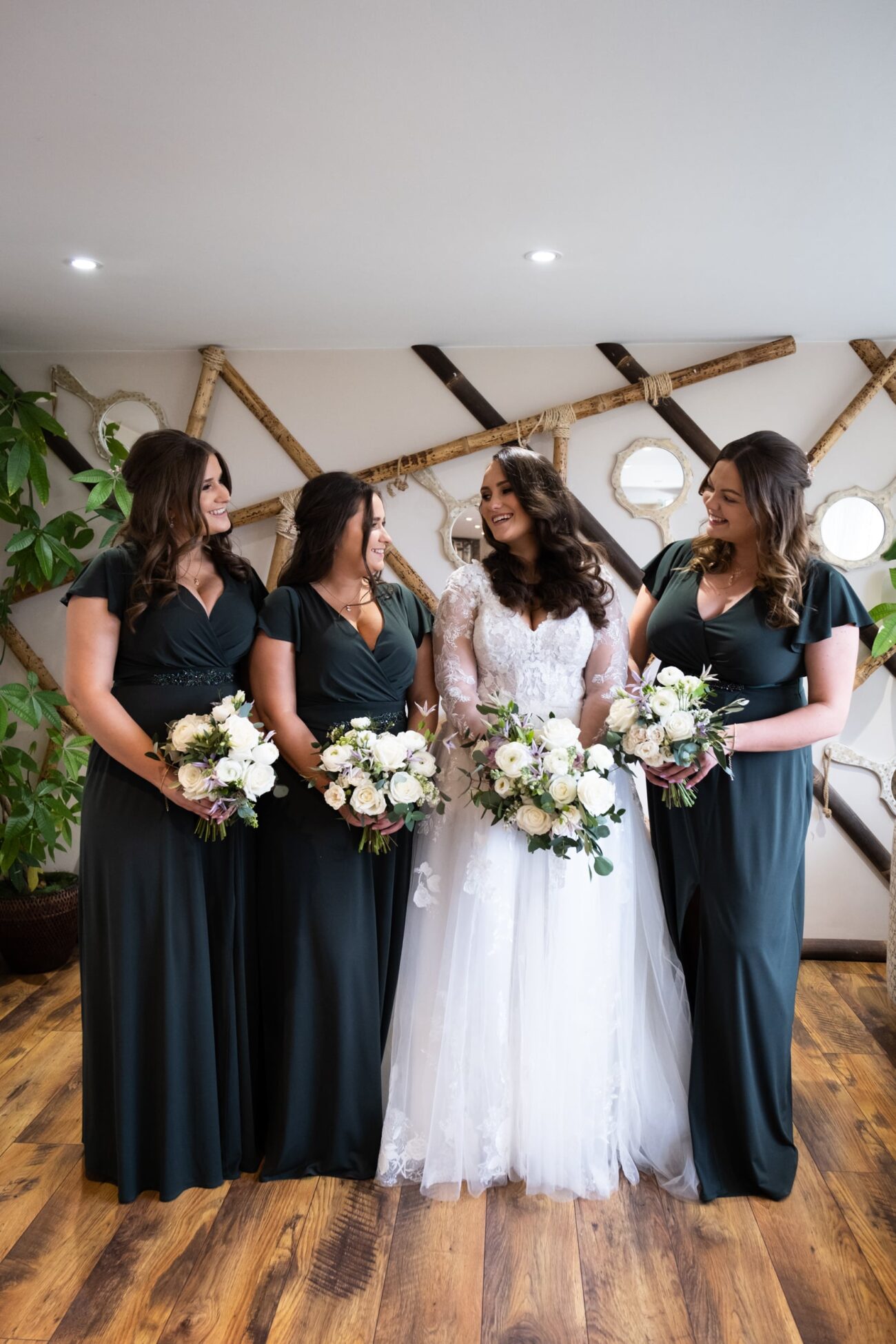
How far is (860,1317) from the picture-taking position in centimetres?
217

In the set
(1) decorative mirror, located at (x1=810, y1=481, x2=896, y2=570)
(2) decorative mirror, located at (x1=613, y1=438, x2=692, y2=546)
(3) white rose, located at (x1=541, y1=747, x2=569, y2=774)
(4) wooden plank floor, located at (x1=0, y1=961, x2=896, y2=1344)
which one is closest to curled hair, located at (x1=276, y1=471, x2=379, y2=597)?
(3) white rose, located at (x1=541, y1=747, x2=569, y2=774)

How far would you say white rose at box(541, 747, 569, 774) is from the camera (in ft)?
7.82

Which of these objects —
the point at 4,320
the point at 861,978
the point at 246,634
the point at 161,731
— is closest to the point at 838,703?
the point at 246,634

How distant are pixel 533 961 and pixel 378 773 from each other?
0.66 m

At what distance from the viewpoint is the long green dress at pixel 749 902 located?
2607 mm

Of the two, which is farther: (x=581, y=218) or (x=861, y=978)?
(x=861, y=978)

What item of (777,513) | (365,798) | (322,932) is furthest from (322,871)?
(777,513)

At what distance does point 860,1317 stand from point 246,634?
2103 mm

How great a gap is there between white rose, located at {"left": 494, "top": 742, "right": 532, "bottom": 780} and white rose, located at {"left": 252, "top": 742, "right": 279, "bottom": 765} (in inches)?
20.7

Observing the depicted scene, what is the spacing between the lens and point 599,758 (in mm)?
2424

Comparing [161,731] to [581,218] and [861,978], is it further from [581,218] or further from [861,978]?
[861,978]

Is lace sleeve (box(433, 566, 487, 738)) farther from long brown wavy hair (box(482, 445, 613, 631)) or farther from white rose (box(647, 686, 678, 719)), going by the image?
white rose (box(647, 686, 678, 719))

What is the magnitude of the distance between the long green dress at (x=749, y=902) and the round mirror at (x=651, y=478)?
6.46ft

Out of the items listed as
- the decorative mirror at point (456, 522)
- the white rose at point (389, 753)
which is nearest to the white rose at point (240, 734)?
the white rose at point (389, 753)
